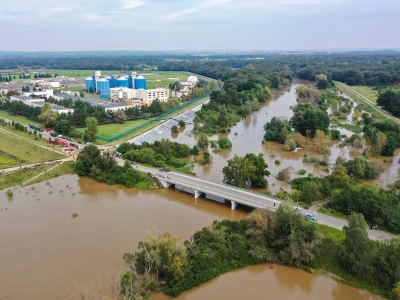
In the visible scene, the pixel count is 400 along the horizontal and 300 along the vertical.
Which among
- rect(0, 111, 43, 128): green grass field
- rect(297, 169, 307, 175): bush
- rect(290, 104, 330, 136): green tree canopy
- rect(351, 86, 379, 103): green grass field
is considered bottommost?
rect(297, 169, 307, 175): bush

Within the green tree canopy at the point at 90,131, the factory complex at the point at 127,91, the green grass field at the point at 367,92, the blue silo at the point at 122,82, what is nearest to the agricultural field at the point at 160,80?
the blue silo at the point at 122,82

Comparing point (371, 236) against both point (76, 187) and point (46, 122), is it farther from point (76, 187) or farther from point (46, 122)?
→ point (46, 122)

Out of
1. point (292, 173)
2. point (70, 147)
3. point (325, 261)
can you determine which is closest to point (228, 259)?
point (325, 261)

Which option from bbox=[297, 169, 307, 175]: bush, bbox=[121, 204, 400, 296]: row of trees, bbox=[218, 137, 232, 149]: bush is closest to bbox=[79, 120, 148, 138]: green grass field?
bbox=[218, 137, 232, 149]: bush

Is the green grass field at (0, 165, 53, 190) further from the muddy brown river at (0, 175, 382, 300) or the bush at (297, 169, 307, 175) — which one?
the bush at (297, 169, 307, 175)

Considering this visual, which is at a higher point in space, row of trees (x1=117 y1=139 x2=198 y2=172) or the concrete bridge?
row of trees (x1=117 y1=139 x2=198 y2=172)

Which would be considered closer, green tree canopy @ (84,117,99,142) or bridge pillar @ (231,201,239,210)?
bridge pillar @ (231,201,239,210)
